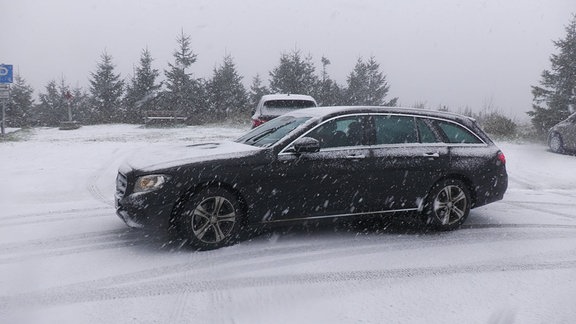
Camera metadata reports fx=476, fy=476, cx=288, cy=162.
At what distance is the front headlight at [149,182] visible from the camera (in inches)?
192

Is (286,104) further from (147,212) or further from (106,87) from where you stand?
(106,87)

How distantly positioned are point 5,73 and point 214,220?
17.1 meters

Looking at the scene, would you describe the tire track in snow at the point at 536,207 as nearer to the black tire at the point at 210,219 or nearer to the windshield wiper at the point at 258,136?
the windshield wiper at the point at 258,136

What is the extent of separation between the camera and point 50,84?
5588 cm

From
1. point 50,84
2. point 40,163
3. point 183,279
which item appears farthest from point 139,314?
point 50,84

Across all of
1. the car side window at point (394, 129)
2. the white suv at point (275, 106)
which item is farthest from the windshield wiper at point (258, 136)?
the white suv at point (275, 106)

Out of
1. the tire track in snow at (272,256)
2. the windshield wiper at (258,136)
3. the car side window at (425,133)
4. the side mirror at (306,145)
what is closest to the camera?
the tire track in snow at (272,256)

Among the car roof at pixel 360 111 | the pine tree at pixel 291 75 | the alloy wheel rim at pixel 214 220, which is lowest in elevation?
the alloy wheel rim at pixel 214 220

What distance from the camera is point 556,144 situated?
15.7 m

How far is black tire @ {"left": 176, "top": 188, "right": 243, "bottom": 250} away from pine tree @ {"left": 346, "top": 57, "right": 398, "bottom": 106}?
133 ft

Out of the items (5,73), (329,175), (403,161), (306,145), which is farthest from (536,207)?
(5,73)

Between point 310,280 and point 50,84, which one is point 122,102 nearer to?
point 50,84

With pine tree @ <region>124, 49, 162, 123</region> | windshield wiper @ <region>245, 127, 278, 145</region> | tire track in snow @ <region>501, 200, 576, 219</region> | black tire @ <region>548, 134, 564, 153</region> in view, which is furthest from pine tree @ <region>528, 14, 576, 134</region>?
pine tree @ <region>124, 49, 162, 123</region>

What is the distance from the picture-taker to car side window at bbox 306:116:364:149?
18.2ft
